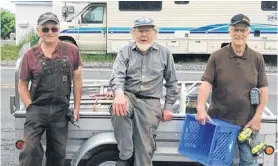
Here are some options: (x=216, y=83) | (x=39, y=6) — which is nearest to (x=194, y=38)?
(x=39, y=6)

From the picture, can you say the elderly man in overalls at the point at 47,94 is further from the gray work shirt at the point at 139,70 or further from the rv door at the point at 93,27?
the rv door at the point at 93,27

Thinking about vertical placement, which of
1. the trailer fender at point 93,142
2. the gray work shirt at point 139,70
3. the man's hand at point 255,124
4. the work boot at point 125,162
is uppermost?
the gray work shirt at point 139,70

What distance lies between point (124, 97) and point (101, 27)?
42.0 ft

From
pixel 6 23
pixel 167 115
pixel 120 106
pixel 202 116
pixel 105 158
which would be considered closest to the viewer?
pixel 120 106

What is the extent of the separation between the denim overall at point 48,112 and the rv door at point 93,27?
1248 cm

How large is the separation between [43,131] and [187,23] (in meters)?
12.6

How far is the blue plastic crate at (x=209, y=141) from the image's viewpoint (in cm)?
412

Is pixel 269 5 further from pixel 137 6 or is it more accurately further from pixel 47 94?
pixel 47 94

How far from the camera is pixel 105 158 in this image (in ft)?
14.3

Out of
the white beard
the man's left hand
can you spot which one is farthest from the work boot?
the white beard

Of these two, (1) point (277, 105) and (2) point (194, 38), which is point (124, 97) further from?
(2) point (194, 38)

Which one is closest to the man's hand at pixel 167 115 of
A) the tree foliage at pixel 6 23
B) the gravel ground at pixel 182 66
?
the gravel ground at pixel 182 66

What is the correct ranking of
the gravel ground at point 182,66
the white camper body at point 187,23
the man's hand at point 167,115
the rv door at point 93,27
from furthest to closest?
the rv door at point 93,27
the white camper body at point 187,23
the gravel ground at point 182,66
the man's hand at point 167,115

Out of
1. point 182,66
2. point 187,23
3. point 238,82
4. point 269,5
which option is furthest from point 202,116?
point 269,5
